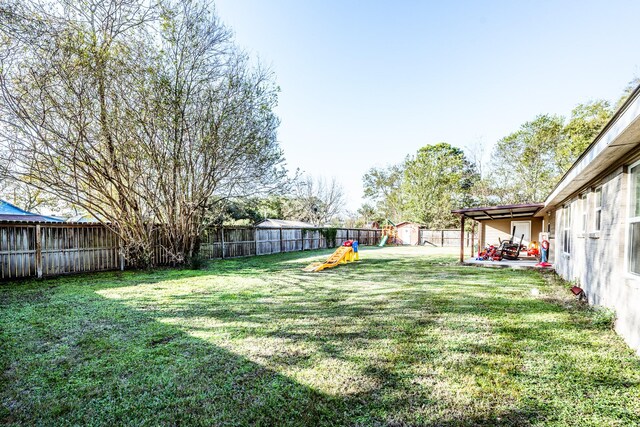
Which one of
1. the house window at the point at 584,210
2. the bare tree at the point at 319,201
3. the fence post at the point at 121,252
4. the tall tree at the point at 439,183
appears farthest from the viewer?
the bare tree at the point at 319,201

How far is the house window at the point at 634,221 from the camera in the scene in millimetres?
3244

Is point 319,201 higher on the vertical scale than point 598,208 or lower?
higher

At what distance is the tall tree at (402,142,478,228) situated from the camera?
28.6 meters

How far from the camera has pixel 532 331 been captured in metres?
3.72

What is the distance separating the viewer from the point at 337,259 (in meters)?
11.1

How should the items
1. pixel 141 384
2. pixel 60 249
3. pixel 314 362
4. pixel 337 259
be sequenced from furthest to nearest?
pixel 337 259 < pixel 60 249 < pixel 314 362 < pixel 141 384

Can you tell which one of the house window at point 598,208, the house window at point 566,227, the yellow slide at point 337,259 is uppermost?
the house window at point 598,208

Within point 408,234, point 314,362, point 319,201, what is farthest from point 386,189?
point 314,362

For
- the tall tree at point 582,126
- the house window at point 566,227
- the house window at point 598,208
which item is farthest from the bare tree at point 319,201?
the house window at point 598,208

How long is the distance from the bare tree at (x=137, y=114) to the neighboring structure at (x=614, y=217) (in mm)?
8932

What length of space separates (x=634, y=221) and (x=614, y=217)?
65 cm

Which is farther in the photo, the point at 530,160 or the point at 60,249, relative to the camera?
the point at 530,160

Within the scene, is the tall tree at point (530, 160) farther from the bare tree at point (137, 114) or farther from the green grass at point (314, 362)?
the green grass at point (314, 362)

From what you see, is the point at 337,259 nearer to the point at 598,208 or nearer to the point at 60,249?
the point at 598,208
